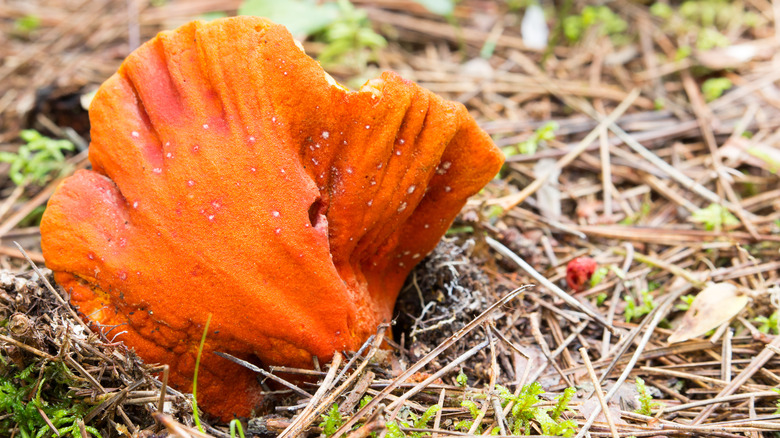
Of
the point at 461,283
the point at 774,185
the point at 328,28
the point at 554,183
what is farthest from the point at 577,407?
the point at 328,28

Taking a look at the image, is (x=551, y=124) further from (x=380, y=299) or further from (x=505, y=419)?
(x=505, y=419)

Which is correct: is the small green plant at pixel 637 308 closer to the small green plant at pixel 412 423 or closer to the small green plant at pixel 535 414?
the small green plant at pixel 535 414

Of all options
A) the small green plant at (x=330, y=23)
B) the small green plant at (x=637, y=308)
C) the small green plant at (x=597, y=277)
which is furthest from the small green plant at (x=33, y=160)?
the small green plant at (x=637, y=308)

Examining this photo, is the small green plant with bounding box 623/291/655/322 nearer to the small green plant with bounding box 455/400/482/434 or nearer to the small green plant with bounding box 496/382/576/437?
the small green plant with bounding box 496/382/576/437

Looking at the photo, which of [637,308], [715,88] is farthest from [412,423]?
[715,88]

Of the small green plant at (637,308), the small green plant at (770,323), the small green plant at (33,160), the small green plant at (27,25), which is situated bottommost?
the small green plant at (637,308)

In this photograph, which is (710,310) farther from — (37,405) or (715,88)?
(37,405)
